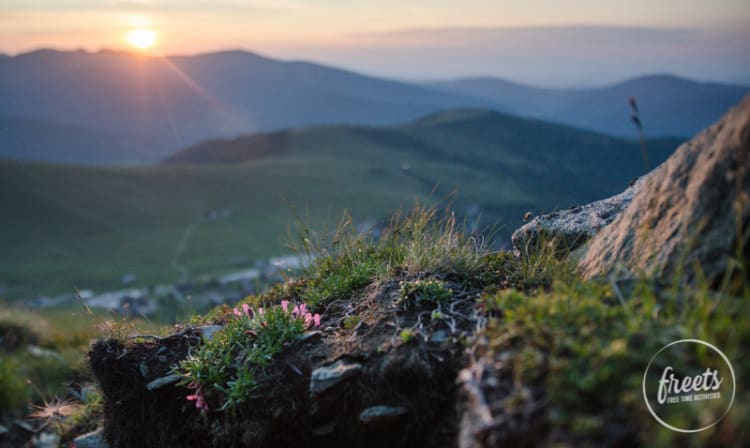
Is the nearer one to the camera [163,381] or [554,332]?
[554,332]

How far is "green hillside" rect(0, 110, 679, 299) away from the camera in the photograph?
94.6 meters

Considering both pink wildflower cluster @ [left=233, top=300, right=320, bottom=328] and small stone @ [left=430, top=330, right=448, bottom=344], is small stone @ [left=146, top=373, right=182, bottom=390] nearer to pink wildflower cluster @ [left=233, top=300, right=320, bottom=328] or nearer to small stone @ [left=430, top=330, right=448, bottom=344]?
pink wildflower cluster @ [left=233, top=300, right=320, bottom=328]

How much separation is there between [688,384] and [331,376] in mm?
2252

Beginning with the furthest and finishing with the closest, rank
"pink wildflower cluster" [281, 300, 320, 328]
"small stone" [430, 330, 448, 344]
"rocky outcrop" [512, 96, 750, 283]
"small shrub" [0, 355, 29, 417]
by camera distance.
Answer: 1. "small shrub" [0, 355, 29, 417]
2. "pink wildflower cluster" [281, 300, 320, 328]
3. "small stone" [430, 330, 448, 344]
4. "rocky outcrop" [512, 96, 750, 283]

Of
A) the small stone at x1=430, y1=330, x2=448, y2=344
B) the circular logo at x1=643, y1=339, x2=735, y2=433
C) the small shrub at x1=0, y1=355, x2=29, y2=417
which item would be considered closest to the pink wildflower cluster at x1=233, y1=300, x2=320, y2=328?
the small stone at x1=430, y1=330, x2=448, y2=344

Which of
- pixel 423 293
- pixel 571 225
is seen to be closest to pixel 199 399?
pixel 423 293

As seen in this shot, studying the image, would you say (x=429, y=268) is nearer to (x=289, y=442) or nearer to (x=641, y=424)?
(x=289, y=442)

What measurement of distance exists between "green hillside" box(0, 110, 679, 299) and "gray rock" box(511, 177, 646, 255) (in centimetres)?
6118

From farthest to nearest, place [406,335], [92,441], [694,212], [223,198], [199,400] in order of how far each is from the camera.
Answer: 1. [223,198]
2. [92,441]
3. [199,400]
4. [406,335]
5. [694,212]

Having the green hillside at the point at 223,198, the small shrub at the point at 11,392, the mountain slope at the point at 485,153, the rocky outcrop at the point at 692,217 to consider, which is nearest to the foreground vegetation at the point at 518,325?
the rocky outcrop at the point at 692,217

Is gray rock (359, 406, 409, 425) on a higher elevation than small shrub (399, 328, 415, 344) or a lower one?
lower

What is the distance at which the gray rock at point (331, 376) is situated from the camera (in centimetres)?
404

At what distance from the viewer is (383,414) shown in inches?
148

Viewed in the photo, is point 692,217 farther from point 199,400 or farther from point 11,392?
point 11,392
